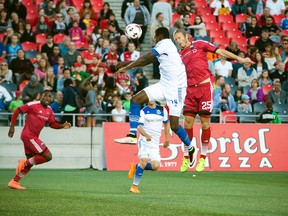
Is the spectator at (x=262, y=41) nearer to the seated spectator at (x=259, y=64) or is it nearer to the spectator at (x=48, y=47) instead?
the seated spectator at (x=259, y=64)

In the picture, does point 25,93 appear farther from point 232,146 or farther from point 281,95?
point 281,95

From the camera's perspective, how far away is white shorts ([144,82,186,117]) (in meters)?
16.0

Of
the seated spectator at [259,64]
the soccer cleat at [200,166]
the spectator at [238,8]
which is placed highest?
the spectator at [238,8]

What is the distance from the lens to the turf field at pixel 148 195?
12.6m

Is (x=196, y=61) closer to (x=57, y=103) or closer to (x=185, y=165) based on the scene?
(x=185, y=165)

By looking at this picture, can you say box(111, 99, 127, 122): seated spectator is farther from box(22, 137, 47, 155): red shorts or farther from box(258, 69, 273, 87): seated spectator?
box(22, 137, 47, 155): red shorts

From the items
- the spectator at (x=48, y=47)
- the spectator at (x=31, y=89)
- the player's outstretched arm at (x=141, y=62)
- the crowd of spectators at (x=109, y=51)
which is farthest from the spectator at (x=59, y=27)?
the player's outstretched arm at (x=141, y=62)

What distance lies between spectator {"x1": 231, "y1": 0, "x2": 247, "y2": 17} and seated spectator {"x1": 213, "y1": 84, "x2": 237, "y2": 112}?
6250mm

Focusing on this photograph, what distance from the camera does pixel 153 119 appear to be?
60.3 feet

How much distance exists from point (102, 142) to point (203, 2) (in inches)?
373

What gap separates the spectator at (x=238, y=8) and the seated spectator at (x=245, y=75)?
4.32m

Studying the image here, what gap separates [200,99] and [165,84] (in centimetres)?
161

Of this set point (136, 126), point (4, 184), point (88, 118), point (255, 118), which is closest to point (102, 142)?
point (88, 118)

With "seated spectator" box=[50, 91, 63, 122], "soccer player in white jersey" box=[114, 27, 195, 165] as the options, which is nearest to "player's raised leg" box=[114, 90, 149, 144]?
"soccer player in white jersey" box=[114, 27, 195, 165]
